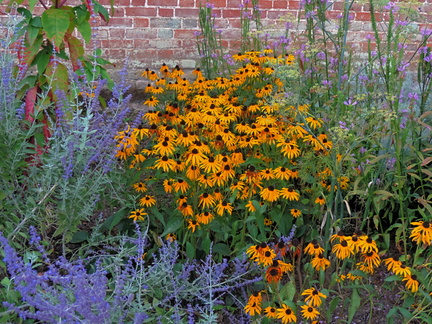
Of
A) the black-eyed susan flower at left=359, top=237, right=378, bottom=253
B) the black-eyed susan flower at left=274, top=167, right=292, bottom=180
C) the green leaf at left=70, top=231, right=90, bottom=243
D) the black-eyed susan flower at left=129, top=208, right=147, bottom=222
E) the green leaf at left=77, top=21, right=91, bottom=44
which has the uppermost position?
the green leaf at left=77, top=21, right=91, bottom=44

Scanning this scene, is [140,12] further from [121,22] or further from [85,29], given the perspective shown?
[85,29]

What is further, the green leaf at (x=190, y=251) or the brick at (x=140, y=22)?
the brick at (x=140, y=22)

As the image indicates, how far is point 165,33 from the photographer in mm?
4477

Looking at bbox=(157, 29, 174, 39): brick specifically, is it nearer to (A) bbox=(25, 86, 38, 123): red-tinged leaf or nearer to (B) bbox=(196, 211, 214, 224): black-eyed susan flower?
(A) bbox=(25, 86, 38, 123): red-tinged leaf

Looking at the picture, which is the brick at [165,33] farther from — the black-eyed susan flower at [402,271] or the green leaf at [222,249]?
the black-eyed susan flower at [402,271]

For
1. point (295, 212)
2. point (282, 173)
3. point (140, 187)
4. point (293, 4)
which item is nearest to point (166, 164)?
point (140, 187)

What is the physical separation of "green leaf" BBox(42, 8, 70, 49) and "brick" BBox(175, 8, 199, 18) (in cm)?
224

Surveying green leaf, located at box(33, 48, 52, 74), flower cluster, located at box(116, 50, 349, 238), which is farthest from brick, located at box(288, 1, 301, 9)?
green leaf, located at box(33, 48, 52, 74)

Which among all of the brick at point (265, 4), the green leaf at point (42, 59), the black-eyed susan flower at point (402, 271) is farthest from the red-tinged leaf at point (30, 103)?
the brick at point (265, 4)

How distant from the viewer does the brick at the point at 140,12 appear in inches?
172

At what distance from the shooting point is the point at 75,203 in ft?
6.98

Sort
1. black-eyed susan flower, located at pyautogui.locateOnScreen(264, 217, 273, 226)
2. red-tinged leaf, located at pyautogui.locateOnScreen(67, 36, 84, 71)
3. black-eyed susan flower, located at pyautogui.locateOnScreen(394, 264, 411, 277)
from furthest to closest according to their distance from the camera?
red-tinged leaf, located at pyautogui.locateOnScreen(67, 36, 84, 71) → black-eyed susan flower, located at pyautogui.locateOnScreen(264, 217, 273, 226) → black-eyed susan flower, located at pyautogui.locateOnScreen(394, 264, 411, 277)

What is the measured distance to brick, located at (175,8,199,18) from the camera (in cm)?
444

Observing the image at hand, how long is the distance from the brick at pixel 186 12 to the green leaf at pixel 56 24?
2242 millimetres
